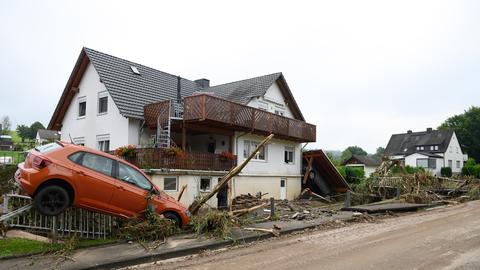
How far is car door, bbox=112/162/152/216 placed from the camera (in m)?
10.4

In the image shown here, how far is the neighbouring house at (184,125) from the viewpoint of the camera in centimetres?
1912

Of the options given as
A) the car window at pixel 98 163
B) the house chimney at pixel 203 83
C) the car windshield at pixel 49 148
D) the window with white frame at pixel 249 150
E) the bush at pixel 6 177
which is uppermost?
the house chimney at pixel 203 83

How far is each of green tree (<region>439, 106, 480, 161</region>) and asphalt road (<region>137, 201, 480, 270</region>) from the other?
236ft

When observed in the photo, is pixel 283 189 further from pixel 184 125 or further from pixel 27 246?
pixel 27 246

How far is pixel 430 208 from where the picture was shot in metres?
22.3

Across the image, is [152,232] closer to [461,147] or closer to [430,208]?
[430,208]

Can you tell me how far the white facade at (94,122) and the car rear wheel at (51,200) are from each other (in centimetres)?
1118

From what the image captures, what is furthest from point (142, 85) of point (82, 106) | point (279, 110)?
point (279, 110)

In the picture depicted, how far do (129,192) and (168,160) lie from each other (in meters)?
7.60

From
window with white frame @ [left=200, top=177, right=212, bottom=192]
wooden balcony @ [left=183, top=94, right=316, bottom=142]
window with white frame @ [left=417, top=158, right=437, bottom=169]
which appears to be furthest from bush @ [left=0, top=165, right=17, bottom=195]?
window with white frame @ [left=417, top=158, right=437, bottom=169]

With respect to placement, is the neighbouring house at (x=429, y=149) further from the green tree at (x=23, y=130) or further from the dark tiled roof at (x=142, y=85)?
the green tree at (x=23, y=130)

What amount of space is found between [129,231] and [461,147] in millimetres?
80386

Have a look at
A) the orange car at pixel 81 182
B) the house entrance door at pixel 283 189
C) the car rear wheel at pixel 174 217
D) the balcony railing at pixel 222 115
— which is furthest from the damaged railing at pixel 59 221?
the house entrance door at pixel 283 189

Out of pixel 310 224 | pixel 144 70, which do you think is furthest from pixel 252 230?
pixel 144 70
